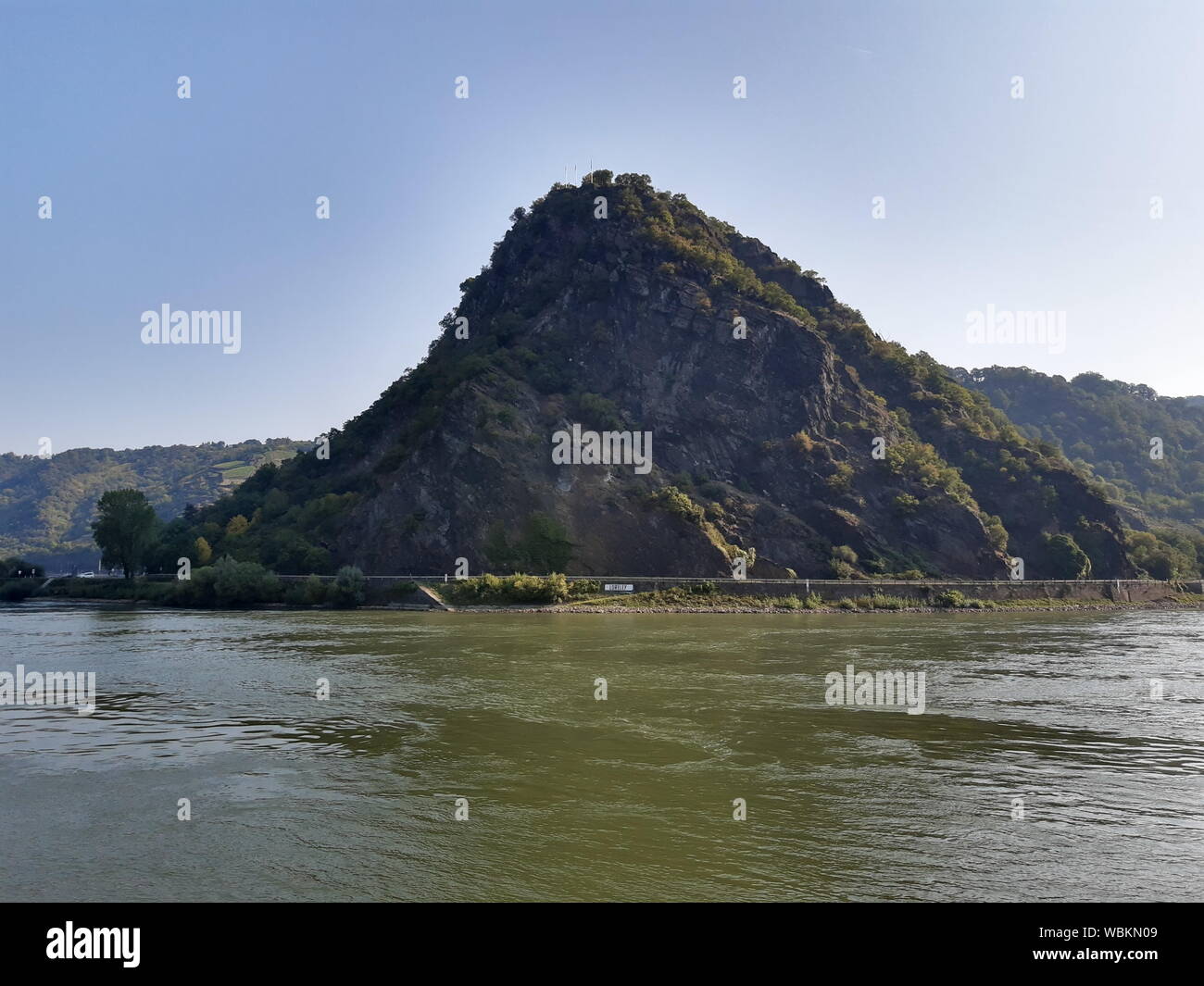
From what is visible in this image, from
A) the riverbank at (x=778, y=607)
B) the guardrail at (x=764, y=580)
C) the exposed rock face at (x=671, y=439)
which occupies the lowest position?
the riverbank at (x=778, y=607)

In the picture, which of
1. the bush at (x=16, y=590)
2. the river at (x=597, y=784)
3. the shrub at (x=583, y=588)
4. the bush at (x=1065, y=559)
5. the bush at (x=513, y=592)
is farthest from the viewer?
the bush at (x=1065, y=559)

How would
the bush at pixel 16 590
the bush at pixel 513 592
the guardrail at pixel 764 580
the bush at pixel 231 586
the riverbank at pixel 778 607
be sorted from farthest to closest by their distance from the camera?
1. the bush at pixel 16 590
2. the guardrail at pixel 764 580
3. the bush at pixel 231 586
4. the bush at pixel 513 592
5. the riverbank at pixel 778 607

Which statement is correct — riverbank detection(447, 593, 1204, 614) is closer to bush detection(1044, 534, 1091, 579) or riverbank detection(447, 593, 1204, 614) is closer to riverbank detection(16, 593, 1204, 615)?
riverbank detection(16, 593, 1204, 615)

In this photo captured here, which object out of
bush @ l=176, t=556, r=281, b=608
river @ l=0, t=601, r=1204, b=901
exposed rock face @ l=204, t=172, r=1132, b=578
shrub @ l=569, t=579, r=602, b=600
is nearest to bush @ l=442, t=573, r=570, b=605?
shrub @ l=569, t=579, r=602, b=600

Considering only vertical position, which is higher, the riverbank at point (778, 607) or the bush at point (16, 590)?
the bush at point (16, 590)

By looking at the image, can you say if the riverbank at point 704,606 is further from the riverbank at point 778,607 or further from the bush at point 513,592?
the bush at point 513,592

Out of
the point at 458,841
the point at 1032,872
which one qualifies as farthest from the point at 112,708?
the point at 1032,872

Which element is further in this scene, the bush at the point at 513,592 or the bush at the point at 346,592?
the bush at the point at 346,592

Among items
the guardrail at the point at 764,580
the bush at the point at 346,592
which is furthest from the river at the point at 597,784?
the guardrail at the point at 764,580
